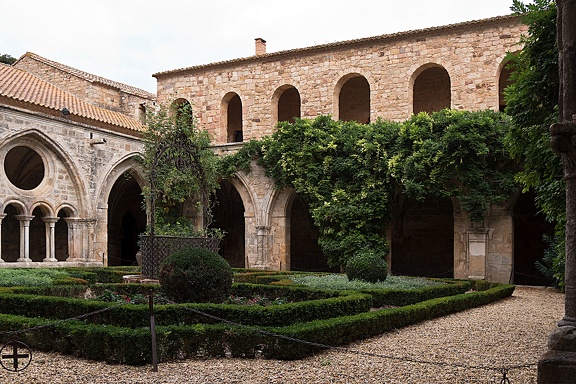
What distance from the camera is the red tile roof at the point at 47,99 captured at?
15953 millimetres

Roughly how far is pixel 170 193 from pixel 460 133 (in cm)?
805

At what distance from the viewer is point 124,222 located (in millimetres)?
23391

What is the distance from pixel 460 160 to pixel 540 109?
7.71 meters

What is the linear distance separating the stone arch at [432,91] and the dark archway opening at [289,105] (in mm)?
4370

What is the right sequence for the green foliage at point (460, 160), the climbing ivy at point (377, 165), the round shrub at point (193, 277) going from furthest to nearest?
the climbing ivy at point (377, 165) < the green foliage at point (460, 160) < the round shrub at point (193, 277)

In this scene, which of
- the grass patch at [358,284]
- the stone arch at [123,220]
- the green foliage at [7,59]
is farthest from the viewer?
the green foliage at [7,59]

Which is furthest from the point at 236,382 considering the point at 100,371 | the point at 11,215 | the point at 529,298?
the point at 11,215

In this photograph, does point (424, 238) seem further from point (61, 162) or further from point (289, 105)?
point (61, 162)

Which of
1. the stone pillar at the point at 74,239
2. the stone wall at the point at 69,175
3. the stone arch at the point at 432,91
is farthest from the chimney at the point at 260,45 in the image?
the stone pillar at the point at 74,239

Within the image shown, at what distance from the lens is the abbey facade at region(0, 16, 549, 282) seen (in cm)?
1527

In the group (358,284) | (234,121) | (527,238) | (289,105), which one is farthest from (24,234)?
(527,238)

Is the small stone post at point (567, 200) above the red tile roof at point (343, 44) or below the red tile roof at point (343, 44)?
below

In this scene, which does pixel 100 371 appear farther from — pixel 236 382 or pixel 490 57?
pixel 490 57

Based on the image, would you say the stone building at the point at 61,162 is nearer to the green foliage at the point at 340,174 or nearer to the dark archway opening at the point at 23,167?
the dark archway opening at the point at 23,167
